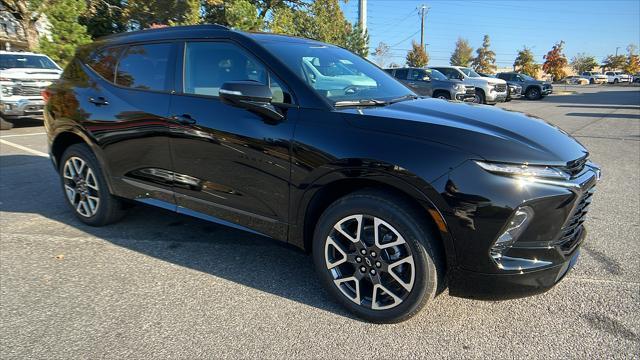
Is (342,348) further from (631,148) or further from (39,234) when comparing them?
(631,148)

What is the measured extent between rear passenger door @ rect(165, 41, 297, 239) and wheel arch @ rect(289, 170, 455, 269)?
14 centimetres

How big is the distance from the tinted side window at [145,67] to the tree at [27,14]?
16389mm

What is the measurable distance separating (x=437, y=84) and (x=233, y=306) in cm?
1792

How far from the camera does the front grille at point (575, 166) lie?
245cm

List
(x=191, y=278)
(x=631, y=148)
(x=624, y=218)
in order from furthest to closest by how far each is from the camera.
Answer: (x=631, y=148) < (x=624, y=218) < (x=191, y=278)

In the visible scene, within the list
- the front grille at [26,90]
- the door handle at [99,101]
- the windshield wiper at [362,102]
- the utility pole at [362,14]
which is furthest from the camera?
the utility pole at [362,14]

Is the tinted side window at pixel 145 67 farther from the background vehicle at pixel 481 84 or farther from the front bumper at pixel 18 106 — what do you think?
the background vehicle at pixel 481 84

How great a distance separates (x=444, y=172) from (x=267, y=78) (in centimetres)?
140

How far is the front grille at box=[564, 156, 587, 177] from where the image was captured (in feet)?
8.02

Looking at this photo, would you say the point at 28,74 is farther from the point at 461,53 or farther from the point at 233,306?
the point at 461,53

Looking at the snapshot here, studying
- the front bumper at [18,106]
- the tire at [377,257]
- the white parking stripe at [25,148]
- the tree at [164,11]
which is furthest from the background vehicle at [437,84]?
the tire at [377,257]

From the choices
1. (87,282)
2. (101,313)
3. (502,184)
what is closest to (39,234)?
(87,282)

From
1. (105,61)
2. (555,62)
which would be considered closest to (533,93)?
(105,61)

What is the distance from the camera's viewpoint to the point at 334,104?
2830 millimetres
